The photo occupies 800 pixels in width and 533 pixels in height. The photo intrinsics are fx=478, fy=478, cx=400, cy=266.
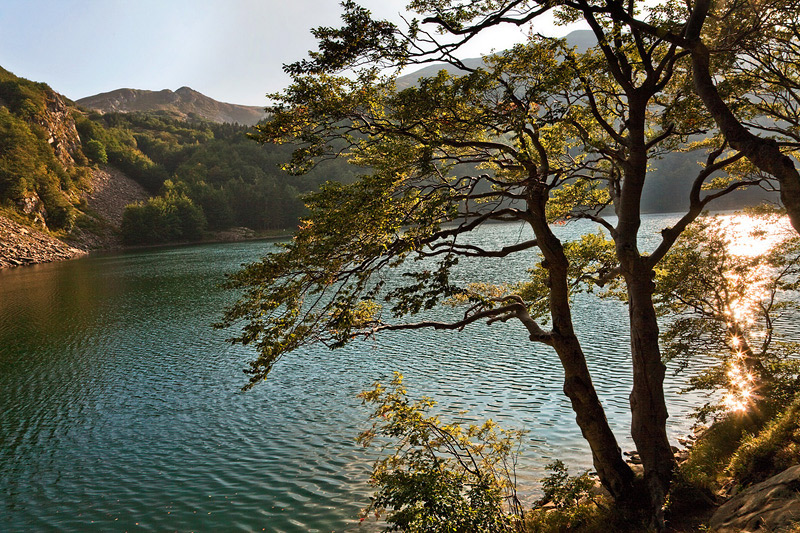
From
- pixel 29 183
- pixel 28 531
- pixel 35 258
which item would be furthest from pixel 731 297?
pixel 29 183

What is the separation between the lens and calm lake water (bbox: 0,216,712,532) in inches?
467

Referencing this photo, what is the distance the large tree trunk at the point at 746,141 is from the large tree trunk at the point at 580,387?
10.7 ft

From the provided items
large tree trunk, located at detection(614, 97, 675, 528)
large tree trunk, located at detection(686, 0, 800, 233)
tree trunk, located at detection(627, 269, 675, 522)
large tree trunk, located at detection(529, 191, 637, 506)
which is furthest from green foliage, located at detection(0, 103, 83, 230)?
large tree trunk, located at detection(686, 0, 800, 233)

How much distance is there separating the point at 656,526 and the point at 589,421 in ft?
6.70

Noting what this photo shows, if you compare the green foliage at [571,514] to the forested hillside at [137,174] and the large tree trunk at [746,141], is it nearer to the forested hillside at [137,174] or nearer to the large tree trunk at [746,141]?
the large tree trunk at [746,141]

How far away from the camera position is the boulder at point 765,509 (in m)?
5.42

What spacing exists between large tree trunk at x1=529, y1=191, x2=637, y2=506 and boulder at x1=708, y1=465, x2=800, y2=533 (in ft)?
7.68

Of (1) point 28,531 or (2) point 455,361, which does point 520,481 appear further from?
(1) point 28,531

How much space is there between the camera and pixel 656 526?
7.87 meters

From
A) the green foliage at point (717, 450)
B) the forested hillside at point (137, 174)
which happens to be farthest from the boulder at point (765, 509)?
the forested hillside at point (137, 174)

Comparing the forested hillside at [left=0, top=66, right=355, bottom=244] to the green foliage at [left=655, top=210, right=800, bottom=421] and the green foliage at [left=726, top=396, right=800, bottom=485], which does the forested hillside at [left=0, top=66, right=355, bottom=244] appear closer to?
the green foliage at [left=655, top=210, right=800, bottom=421]

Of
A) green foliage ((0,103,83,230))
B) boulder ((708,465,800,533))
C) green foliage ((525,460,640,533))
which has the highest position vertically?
green foliage ((0,103,83,230))

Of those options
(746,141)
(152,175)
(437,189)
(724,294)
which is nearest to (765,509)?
(746,141)

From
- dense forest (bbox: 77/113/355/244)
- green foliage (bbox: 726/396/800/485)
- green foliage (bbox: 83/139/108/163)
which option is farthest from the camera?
green foliage (bbox: 83/139/108/163)
